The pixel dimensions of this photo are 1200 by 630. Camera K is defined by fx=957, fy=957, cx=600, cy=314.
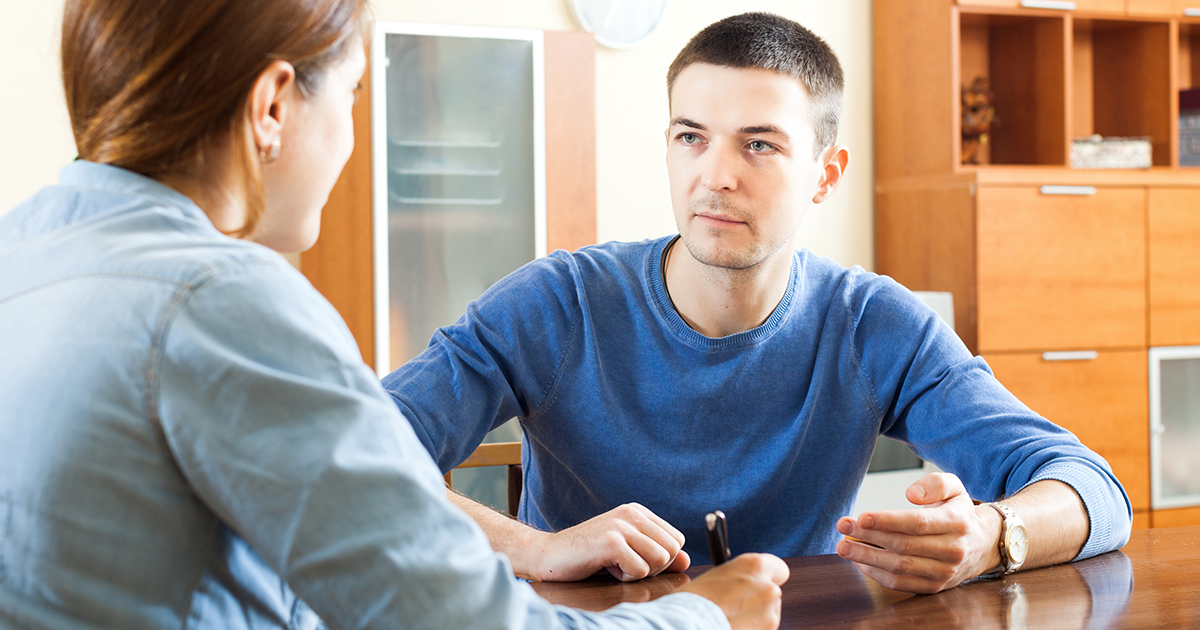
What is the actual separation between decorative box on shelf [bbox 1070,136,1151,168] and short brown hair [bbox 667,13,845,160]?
2.14 m

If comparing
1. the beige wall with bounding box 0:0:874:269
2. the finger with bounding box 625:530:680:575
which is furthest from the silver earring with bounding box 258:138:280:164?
the beige wall with bounding box 0:0:874:269

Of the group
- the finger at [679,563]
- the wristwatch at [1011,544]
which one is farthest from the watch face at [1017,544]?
the finger at [679,563]

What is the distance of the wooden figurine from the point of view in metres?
3.28

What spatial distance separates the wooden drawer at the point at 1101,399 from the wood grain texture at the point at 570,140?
4.57ft

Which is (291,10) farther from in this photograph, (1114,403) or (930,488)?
(1114,403)

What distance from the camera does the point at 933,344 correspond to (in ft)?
4.34

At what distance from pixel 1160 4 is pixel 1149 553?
2847 millimetres

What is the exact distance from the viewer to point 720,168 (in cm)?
132

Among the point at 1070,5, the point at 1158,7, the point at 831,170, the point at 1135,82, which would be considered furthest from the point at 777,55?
the point at 1135,82

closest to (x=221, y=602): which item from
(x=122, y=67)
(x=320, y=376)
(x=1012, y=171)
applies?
(x=320, y=376)

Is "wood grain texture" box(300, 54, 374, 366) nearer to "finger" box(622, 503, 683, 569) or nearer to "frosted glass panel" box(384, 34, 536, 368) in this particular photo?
"frosted glass panel" box(384, 34, 536, 368)

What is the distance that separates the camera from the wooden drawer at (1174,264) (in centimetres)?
318

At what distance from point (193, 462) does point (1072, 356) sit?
314 cm

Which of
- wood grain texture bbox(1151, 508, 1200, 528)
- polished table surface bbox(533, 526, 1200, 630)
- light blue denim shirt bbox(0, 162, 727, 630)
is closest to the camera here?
light blue denim shirt bbox(0, 162, 727, 630)
